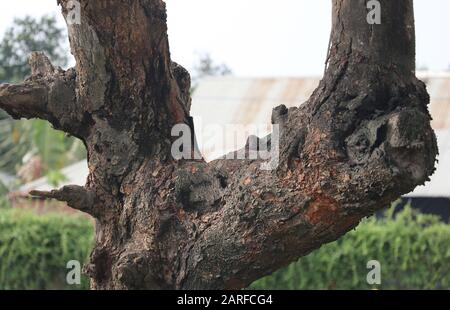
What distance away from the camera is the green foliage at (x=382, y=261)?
10.1m

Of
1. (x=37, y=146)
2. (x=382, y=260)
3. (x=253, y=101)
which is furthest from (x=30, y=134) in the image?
(x=382, y=260)

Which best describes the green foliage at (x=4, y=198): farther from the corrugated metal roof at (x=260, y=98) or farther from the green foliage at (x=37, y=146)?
the corrugated metal roof at (x=260, y=98)

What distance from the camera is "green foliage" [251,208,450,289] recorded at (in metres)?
10.1

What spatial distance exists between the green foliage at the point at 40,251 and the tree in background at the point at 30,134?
3053mm

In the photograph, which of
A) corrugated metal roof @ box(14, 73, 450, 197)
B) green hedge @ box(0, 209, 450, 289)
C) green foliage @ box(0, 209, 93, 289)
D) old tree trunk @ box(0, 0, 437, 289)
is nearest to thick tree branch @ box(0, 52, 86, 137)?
old tree trunk @ box(0, 0, 437, 289)

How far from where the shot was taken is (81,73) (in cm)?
383

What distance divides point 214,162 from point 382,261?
22.0 ft

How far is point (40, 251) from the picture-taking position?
1071 centimetres

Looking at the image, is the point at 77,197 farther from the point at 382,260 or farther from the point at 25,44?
the point at 25,44

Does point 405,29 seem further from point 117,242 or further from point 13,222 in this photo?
point 13,222

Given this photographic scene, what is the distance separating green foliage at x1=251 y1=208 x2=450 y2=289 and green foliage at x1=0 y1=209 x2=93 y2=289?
2.40m

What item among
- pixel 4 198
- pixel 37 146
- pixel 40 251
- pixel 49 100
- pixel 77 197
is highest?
pixel 37 146

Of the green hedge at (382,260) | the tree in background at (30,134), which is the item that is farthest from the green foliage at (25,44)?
the green hedge at (382,260)
